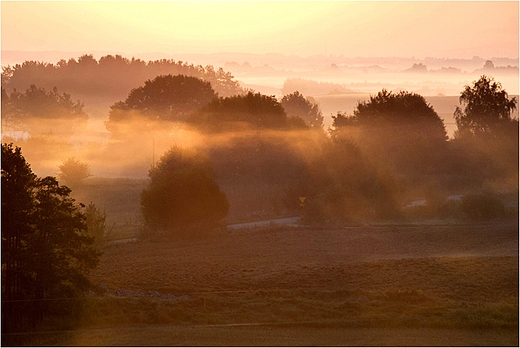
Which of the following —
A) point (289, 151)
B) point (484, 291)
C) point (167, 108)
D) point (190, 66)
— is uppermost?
point (190, 66)

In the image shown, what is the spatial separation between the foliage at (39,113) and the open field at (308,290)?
76562mm

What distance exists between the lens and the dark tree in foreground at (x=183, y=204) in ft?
165

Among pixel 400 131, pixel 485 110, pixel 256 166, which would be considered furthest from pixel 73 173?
pixel 485 110

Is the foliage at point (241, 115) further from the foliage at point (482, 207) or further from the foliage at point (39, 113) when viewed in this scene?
the foliage at point (39, 113)

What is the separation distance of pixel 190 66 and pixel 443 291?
477 feet

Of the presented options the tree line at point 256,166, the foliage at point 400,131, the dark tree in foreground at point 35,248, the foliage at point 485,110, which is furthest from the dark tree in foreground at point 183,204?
the foliage at point 485,110

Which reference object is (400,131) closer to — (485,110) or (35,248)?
(485,110)

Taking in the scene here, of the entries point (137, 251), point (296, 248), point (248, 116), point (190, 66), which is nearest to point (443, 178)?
point (248, 116)

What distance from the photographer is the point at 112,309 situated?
26.2m

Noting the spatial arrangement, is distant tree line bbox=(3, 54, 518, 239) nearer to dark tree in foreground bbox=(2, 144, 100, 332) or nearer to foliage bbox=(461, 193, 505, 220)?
foliage bbox=(461, 193, 505, 220)

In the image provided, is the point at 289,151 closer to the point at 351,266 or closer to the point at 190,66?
the point at 351,266

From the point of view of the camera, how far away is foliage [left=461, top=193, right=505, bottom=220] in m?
58.0

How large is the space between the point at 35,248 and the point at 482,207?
1571 inches

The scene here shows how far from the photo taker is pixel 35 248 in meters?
27.2
